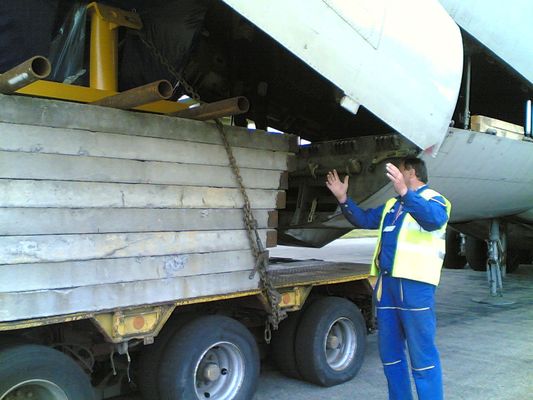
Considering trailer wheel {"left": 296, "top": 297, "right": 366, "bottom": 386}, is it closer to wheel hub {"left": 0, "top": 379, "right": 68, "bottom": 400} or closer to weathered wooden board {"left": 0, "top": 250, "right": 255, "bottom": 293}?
weathered wooden board {"left": 0, "top": 250, "right": 255, "bottom": 293}

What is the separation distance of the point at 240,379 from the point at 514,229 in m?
8.12

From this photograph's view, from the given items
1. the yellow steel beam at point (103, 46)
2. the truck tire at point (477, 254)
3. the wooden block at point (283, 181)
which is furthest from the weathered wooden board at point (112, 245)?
the truck tire at point (477, 254)

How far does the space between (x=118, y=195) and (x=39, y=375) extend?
42.4 inches

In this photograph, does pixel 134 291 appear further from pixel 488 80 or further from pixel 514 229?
pixel 514 229

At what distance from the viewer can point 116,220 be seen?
320 centimetres

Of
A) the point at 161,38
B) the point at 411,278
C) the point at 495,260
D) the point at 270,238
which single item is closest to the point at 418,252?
the point at 411,278

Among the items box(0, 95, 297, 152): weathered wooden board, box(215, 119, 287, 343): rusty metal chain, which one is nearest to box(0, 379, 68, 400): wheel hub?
box(0, 95, 297, 152): weathered wooden board

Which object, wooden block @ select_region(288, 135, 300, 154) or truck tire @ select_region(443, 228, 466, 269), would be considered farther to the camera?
truck tire @ select_region(443, 228, 466, 269)

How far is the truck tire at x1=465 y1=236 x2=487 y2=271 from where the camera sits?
12.6m

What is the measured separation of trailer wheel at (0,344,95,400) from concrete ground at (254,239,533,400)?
6.06 ft

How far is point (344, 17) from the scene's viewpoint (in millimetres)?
3510

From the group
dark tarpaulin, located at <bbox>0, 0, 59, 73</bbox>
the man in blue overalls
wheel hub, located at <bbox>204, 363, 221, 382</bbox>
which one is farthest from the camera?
wheel hub, located at <bbox>204, 363, 221, 382</bbox>

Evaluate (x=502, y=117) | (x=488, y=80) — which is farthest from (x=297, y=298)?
(x=502, y=117)

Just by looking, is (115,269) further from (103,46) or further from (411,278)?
(411,278)
